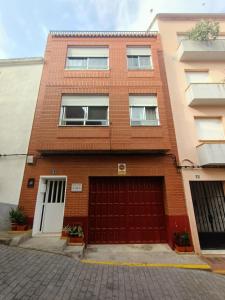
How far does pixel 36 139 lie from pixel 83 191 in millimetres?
3362

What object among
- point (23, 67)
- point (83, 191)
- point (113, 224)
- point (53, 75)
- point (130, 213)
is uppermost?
point (23, 67)

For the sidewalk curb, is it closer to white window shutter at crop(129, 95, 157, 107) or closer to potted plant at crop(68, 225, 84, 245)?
potted plant at crop(68, 225, 84, 245)

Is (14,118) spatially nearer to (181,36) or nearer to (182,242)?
(182,242)

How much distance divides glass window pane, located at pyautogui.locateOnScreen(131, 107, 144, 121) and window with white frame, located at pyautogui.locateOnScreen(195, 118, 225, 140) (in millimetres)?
2911

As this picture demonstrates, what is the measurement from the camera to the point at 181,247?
6.10 meters

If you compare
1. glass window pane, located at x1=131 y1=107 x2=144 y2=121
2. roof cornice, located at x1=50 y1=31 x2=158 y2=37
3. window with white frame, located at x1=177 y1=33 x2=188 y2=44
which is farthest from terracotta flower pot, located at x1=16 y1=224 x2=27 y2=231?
window with white frame, located at x1=177 y1=33 x2=188 y2=44

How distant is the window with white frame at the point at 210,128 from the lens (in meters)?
8.14

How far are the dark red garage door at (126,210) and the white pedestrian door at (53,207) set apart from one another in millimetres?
1332

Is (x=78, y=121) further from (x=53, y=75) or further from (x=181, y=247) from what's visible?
(x=181, y=247)

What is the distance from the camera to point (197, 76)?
370 inches

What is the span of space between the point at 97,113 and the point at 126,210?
4738 millimetres

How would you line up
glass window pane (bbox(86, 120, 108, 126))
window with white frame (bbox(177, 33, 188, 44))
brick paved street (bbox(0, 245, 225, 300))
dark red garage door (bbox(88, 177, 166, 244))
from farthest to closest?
window with white frame (bbox(177, 33, 188, 44)) < glass window pane (bbox(86, 120, 108, 126)) < dark red garage door (bbox(88, 177, 166, 244)) < brick paved street (bbox(0, 245, 225, 300))

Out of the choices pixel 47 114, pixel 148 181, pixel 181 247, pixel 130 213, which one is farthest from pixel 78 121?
pixel 181 247

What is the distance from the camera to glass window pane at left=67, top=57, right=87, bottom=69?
29.7 ft
